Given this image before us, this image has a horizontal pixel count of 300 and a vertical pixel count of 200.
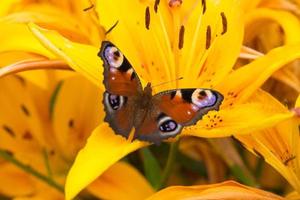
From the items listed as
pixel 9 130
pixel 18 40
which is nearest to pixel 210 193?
pixel 18 40

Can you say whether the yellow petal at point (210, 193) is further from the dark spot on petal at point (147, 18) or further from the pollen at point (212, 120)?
the dark spot on petal at point (147, 18)

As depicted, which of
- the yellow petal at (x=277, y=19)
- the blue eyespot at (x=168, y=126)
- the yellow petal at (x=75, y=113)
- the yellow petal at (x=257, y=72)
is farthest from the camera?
the yellow petal at (x=75, y=113)

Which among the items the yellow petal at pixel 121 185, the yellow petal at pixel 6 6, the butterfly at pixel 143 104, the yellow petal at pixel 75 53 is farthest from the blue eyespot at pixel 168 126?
the yellow petal at pixel 6 6

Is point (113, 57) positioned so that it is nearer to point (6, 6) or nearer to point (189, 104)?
point (189, 104)

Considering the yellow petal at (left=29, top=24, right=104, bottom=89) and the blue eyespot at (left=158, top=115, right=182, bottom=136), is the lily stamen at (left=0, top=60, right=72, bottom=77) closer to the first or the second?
the yellow petal at (left=29, top=24, right=104, bottom=89)

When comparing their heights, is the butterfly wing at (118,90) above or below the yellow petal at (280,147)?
above

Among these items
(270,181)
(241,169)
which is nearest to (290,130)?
(241,169)

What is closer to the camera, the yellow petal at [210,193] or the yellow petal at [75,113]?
the yellow petal at [210,193]
